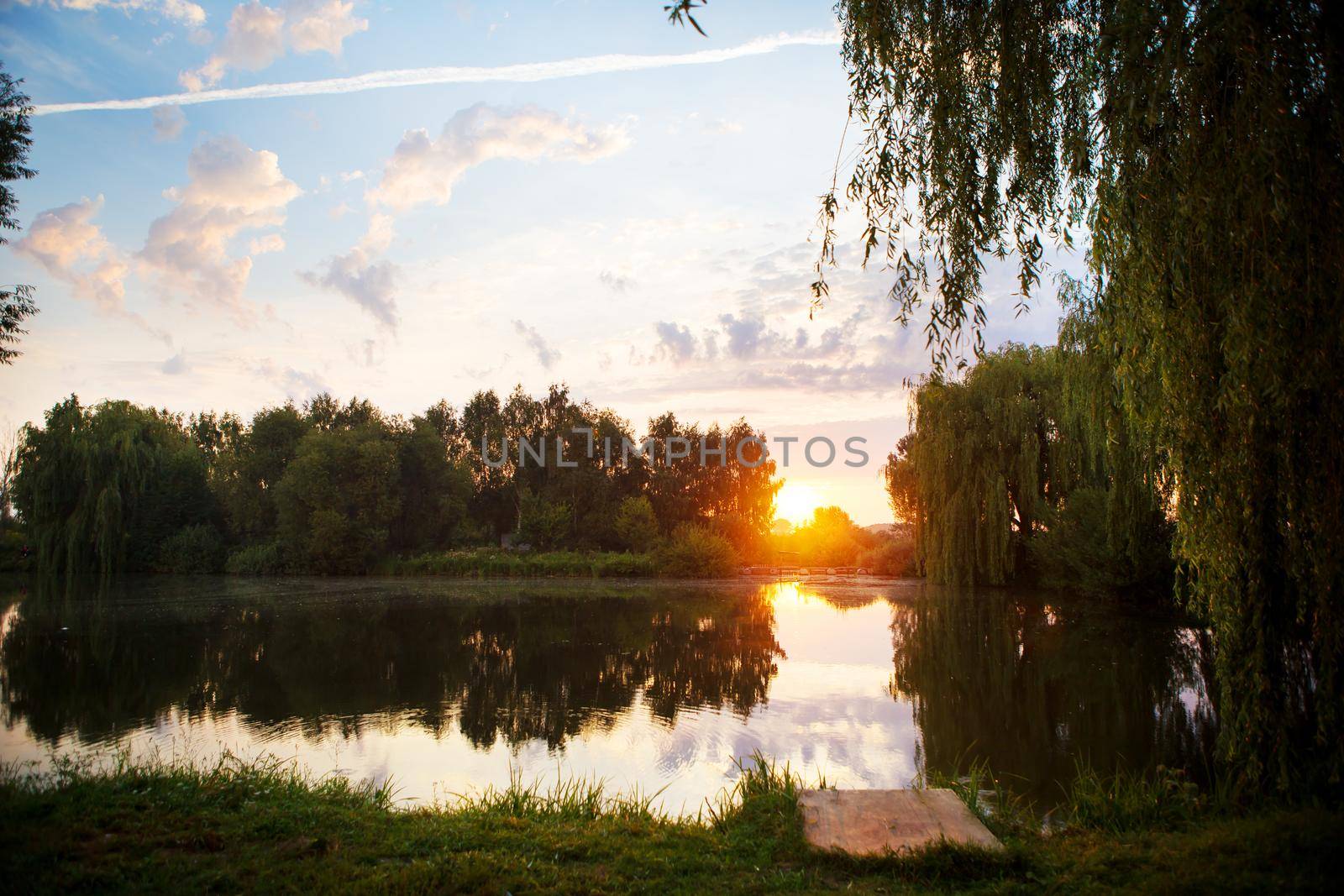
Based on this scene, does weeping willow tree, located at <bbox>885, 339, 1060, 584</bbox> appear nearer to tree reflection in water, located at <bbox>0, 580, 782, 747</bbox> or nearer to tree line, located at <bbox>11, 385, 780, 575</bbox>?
tree reflection in water, located at <bbox>0, 580, 782, 747</bbox>

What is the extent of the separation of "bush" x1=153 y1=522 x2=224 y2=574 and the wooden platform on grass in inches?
1614

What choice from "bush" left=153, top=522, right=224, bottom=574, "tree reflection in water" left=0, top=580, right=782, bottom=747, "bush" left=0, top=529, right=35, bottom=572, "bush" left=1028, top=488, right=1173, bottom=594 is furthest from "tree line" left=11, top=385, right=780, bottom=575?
"bush" left=1028, top=488, right=1173, bottom=594

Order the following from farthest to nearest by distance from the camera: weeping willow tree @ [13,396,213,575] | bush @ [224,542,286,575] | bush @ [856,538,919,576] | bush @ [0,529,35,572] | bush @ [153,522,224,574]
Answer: bush @ [224,542,286,575] → bush @ [153,522,224,574] → bush @ [856,538,919,576] → bush @ [0,529,35,572] → weeping willow tree @ [13,396,213,575]

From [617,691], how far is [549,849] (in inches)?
278

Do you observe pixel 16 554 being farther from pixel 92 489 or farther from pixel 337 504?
pixel 337 504

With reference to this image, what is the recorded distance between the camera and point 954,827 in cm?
468

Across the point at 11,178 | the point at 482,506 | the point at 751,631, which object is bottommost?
the point at 751,631

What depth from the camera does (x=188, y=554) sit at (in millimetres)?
38062

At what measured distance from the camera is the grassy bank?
3.79m

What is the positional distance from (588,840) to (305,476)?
125ft

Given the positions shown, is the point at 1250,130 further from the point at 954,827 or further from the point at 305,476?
the point at 305,476

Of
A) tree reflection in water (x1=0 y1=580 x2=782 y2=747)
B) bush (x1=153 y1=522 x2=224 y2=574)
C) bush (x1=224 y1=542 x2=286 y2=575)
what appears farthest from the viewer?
bush (x1=224 y1=542 x2=286 y2=575)

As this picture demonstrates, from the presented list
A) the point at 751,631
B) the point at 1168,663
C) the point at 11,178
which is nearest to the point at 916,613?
the point at 751,631

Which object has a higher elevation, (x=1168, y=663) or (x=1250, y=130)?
(x=1250, y=130)
